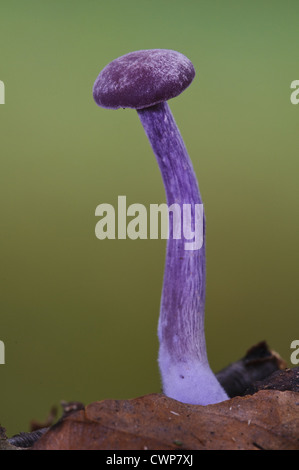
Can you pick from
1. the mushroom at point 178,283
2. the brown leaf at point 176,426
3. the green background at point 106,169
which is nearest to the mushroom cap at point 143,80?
the mushroom at point 178,283

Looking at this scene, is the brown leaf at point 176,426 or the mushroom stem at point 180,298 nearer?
the brown leaf at point 176,426

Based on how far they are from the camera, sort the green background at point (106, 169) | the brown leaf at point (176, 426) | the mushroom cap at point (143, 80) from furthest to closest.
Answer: the green background at point (106, 169)
the mushroom cap at point (143, 80)
the brown leaf at point (176, 426)

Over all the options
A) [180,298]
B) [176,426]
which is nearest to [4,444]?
[176,426]

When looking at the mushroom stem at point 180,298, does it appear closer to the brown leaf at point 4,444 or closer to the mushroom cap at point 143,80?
the mushroom cap at point 143,80

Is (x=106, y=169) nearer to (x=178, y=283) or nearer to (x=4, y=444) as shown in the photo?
(x=178, y=283)

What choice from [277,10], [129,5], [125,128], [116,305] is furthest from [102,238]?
[277,10]

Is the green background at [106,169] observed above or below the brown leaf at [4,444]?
above

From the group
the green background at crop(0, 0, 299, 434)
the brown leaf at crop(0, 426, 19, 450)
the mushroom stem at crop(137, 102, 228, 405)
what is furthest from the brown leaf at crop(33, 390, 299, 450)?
the green background at crop(0, 0, 299, 434)
